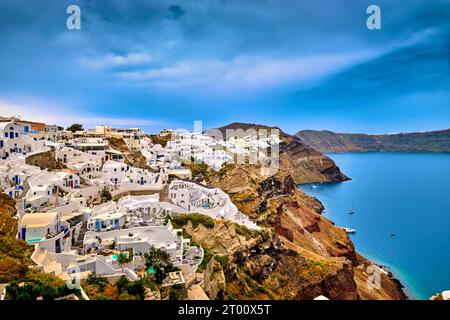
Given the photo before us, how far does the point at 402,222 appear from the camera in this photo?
39.8m

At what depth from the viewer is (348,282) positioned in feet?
58.7

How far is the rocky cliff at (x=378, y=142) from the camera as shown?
6880 inches

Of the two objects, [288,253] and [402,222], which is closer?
[288,253]

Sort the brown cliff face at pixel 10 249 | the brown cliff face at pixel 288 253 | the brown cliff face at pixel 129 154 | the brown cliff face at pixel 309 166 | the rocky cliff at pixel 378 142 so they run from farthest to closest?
the rocky cliff at pixel 378 142 → the brown cliff face at pixel 309 166 → the brown cliff face at pixel 129 154 → the brown cliff face at pixel 288 253 → the brown cliff face at pixel 10 249

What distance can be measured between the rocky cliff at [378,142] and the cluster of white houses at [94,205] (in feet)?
512

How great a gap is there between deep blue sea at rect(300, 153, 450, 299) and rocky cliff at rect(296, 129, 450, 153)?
105 metres

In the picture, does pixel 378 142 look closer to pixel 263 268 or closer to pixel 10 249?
pixel 263 268

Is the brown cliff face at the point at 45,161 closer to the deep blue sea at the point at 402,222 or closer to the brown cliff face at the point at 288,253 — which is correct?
the brown cliff face at the point at 288,253

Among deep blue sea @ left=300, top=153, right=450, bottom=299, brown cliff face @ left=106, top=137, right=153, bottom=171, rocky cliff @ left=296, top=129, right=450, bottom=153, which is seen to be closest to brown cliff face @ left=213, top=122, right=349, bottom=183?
deep blue sea @ left=300, top=153, right=450, bottom=299

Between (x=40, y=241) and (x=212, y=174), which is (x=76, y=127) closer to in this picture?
(x=212, y=174)

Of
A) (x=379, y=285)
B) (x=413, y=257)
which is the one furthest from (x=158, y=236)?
(x=413, y=257)

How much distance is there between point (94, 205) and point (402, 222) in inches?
1531

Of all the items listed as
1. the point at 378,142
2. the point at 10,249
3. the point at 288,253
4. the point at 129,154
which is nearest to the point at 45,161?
the point at 129,154

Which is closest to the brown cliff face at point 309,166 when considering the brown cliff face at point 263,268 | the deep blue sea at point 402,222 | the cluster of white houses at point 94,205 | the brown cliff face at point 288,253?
the deep blue sea at point 402,222
